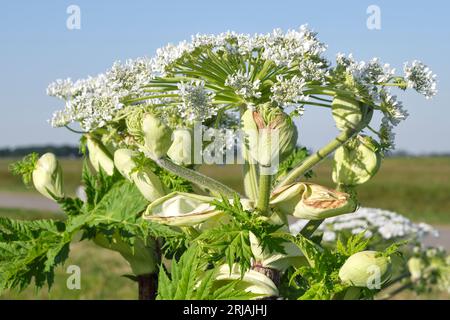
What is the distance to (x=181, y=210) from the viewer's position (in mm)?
1483

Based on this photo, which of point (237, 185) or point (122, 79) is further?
point (237, 185)

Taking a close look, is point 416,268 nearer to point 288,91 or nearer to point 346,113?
point 346,113

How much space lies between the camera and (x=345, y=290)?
1423 mm

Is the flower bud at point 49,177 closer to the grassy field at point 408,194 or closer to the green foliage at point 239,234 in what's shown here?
the green foliage at point 239,234

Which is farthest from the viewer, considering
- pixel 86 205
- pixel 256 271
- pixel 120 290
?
pixel 120 290

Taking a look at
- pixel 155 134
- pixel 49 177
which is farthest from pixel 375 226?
pixel 155 134

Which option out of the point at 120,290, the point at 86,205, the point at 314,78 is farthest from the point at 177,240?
the point at 120,290

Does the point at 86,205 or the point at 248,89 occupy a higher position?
the point at 248,89

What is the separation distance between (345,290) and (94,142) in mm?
820

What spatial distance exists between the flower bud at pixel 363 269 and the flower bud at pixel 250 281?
0.50ft

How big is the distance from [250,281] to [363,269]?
238mm

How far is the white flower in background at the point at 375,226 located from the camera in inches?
151

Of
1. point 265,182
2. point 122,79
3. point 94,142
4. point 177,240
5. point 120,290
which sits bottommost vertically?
point 120,290

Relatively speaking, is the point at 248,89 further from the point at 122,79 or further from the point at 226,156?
the point at 122,79
